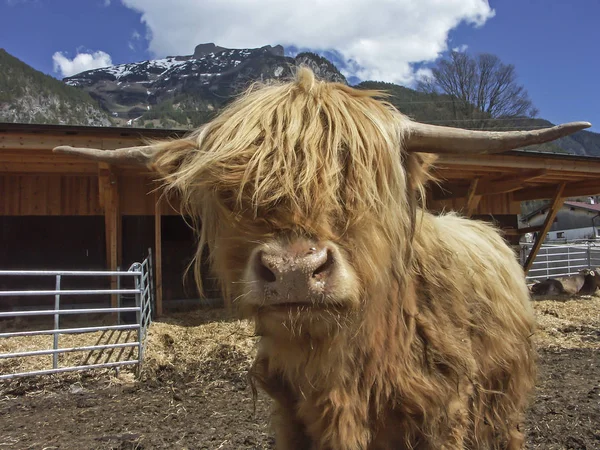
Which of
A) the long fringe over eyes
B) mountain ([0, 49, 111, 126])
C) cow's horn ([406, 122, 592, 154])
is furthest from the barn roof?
mountain ([0, 49, 111, 126])

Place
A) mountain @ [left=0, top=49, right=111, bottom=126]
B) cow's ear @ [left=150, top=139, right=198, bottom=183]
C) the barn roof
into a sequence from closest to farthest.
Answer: cow's ear @ [left=150, top=139, right=198, bottom=183] → the barn roof → mountain @ [left=0, top=49, right=111, bottom=126]

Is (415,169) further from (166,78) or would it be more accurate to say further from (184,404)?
(166,78)

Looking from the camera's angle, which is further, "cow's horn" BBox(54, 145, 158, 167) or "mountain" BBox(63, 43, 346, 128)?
"mountain" BBox(63, 43, 346, 128)

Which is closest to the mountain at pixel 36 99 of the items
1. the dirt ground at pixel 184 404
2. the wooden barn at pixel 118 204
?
the wooden barn at pixel 118 204

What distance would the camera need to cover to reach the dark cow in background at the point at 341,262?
57.6 inches

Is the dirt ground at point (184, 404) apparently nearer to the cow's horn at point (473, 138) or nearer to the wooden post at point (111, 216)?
the cow's horn at point (473, 138)

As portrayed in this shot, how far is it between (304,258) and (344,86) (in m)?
1.02

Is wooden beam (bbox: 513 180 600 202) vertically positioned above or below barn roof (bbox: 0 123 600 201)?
below

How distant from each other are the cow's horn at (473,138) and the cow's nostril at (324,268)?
79cm

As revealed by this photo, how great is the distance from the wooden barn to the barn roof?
0.03 metres

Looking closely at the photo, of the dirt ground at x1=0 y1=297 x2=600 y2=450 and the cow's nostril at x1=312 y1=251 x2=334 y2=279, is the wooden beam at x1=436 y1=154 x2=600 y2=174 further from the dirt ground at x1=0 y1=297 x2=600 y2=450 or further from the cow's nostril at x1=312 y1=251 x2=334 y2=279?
the cow's nostril at x1=312 y1=251 x2=334 y2=279

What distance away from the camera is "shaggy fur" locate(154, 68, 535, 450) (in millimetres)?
1529

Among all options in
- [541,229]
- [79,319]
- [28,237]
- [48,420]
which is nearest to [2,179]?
[28,237]

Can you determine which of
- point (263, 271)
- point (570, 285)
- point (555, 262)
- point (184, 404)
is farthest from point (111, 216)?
point (555, 262)
